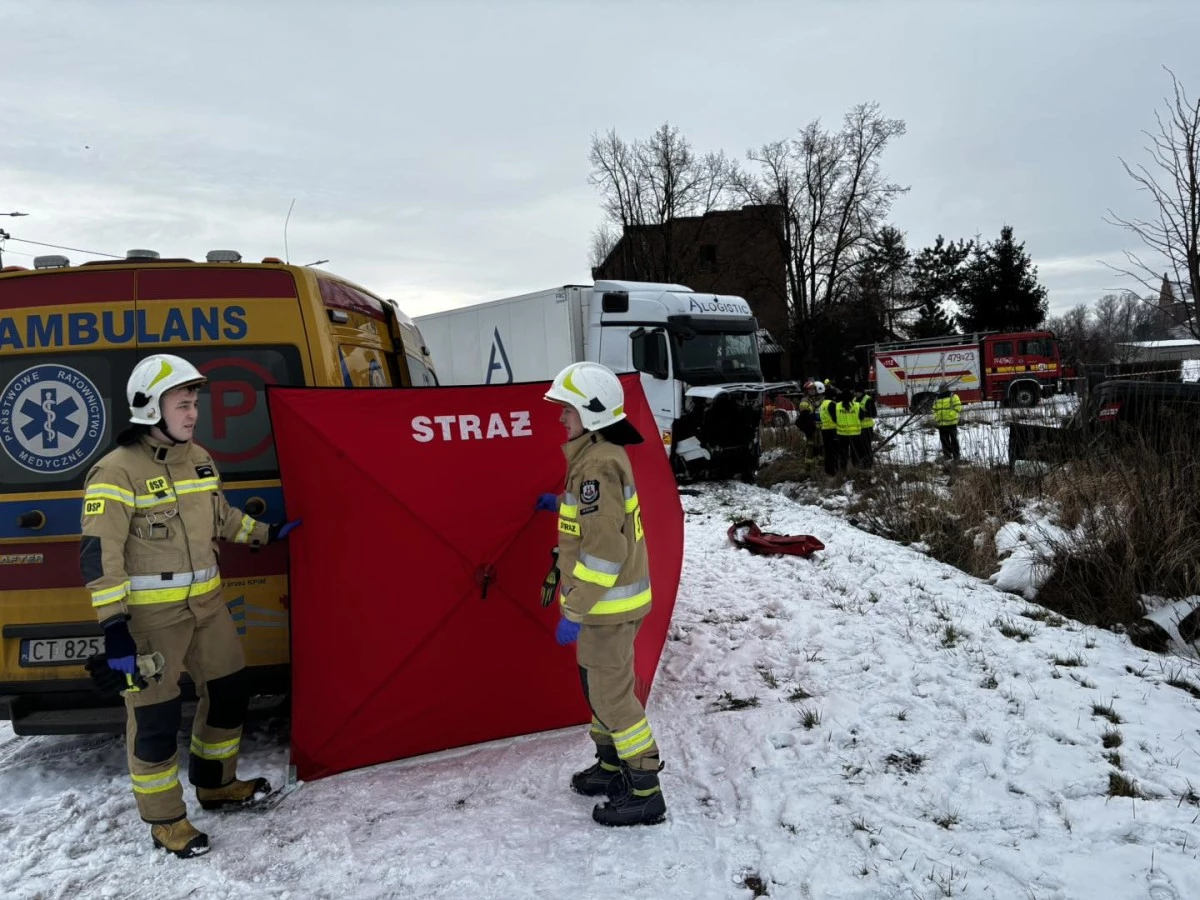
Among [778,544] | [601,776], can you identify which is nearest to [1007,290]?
[778,544]

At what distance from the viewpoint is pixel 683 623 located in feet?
18.7

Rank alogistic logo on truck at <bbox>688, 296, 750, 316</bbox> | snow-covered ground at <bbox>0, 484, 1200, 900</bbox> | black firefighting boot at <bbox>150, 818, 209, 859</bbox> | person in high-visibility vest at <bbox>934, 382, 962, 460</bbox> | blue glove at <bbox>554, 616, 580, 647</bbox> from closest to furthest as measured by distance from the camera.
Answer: snow-covered ground at <bbox>0, 484, 1200, 900</bbox>
black firefighting boot at <bbox>150, 818, 209, 859</bbox>
blue glove at <bbox>554, 616, 580, 647</bbox>
person in high-visibility vest at <bbox>934, 382, 962, 460</bbox>
alogistic logo on truck at <bbox>688, 296, 750, 316</bbox>

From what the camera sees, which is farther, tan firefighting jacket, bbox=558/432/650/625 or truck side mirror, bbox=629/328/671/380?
truck side mirror, bbox=629/328/671/380

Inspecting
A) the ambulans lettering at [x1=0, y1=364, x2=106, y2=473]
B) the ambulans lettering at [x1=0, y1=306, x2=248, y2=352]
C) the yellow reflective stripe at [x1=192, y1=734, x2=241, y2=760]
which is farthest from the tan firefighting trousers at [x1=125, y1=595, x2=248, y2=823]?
the ambulans lettering at [x1=0, y1=306, x2=248, y2=352]

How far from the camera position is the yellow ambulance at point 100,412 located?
3393 millimetres

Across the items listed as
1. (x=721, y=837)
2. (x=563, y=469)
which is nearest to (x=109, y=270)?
(x=563, y=469)

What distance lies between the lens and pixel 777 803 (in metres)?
3.27

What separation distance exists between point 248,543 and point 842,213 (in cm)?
3913

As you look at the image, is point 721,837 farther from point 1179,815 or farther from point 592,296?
point 592,296

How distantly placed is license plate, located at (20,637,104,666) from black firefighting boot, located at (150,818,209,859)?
2.81ft

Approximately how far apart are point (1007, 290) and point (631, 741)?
45.8 metres

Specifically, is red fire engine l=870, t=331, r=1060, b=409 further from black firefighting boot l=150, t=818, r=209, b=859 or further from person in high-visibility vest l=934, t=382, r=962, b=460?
black firefighting boot l=150, t=818, r=209, b=859

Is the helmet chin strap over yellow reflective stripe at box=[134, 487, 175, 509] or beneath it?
over

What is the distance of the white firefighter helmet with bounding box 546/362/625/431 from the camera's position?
317cm
